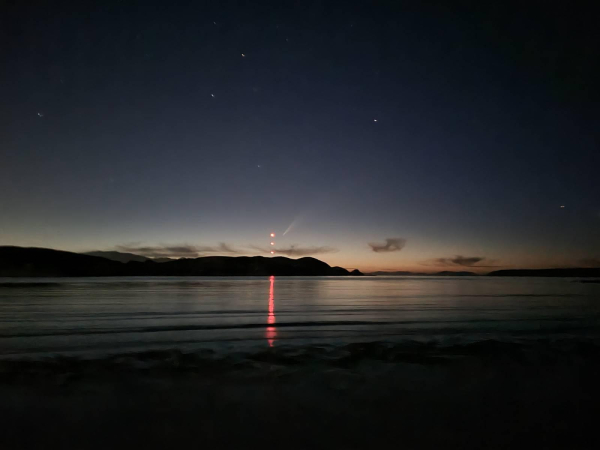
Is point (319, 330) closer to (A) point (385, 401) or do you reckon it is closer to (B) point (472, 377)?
(B) point (472, 377)

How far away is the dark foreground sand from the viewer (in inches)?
210

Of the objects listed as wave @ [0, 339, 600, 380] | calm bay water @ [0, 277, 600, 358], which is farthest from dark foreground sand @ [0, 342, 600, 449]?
calm bay water @ [0, 277, 600, 358]

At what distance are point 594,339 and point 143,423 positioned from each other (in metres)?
13.9

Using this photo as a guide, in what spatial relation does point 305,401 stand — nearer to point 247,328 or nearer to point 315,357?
point 315,357

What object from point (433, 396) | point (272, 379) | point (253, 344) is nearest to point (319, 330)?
point (253, 344)

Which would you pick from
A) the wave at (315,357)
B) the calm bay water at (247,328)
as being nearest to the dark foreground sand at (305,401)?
the wave at (315,357)

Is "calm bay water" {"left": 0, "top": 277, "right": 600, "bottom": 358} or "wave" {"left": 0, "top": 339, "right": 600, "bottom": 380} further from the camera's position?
"calm bay water" {"left": 0, "top": 277, "right": 600, "bottom": 358}

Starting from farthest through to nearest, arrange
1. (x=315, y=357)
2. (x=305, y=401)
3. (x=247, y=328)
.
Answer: (x=247, y=328), (x=315, y=357), (x=305, y=401)

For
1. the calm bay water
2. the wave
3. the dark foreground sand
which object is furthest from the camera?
the calm bay water

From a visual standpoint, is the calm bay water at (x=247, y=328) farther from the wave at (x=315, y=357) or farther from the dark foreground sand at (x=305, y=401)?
the dark foreground sand at (x=305, y=401)

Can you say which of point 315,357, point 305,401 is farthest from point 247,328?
point 305,401

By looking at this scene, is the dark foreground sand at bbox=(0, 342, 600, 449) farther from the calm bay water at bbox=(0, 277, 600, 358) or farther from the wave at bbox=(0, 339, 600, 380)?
the calm bay water at bbox=(0, 277, 600, 358)

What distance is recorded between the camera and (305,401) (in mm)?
6750

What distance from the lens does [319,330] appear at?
583 inches
